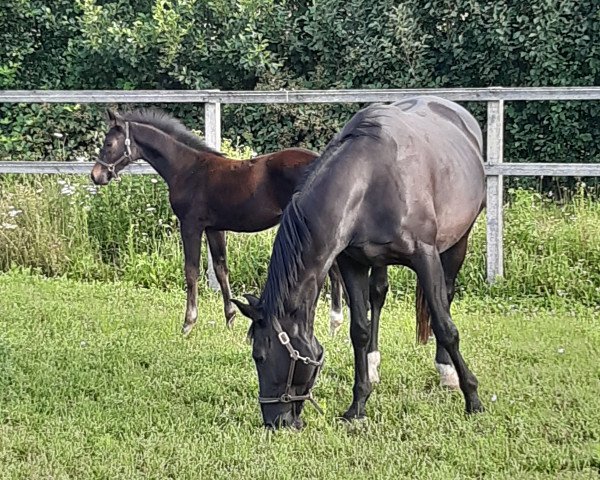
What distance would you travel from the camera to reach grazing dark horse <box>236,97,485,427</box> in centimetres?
405

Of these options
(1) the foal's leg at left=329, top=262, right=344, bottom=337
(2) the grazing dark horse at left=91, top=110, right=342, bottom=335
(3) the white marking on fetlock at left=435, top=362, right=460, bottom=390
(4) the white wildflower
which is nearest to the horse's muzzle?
(2) the grazing dark horse at left=91, top=110, right=342, bottom=335

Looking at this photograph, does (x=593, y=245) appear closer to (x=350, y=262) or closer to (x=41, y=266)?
(x=350, y=262)

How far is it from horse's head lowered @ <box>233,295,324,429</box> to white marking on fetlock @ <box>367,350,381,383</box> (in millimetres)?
997

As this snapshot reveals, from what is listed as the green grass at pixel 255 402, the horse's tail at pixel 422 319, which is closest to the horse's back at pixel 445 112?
the horse's tail at pixel 422 319

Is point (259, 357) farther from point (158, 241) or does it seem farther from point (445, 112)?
point (158, 241)

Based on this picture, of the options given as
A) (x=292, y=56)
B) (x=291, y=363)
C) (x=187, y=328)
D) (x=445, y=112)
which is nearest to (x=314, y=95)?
(x=445, y=112)

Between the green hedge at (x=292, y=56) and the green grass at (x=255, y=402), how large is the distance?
3.77 meters

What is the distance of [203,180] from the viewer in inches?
259

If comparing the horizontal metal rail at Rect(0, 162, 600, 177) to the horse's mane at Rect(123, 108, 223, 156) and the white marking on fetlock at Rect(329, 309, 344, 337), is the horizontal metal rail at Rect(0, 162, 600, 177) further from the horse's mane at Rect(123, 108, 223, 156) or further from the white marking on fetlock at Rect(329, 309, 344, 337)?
the white marking on fetlock at Rect(329, 309, 344, 337)

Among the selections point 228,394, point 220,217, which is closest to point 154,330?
point 220,217

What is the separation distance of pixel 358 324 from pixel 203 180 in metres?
2.40

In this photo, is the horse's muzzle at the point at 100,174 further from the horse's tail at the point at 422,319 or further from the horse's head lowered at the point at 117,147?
the horse's tail at the point at 422,319

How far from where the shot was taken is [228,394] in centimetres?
502

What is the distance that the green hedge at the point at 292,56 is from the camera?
9.61m
